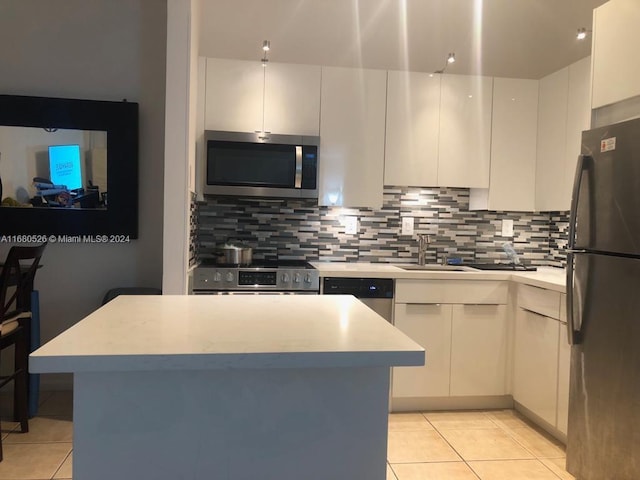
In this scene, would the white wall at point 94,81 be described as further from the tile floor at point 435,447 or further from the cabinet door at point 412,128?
the cabinet door at point 412,128

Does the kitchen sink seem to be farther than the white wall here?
Yes

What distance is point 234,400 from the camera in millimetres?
1149

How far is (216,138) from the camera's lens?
2.98 meters

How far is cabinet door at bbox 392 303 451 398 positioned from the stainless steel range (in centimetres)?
63

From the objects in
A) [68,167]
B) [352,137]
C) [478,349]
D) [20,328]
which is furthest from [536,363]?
[68,167]

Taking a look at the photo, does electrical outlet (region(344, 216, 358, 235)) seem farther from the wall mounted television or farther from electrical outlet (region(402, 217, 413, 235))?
the wall mounted television

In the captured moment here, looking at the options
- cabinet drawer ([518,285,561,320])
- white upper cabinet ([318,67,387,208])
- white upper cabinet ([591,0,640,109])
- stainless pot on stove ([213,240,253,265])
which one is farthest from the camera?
white upper cabinet ([318,67,387,208])

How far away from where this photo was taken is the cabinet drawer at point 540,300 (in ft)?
8.54

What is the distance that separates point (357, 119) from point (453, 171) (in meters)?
0.79

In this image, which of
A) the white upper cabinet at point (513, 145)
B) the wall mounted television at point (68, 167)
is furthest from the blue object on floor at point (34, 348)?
the white upper cabinet at point (513, 145)

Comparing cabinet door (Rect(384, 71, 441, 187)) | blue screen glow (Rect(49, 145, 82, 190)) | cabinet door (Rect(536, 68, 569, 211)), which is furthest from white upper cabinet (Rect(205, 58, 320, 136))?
cabinet door (Rect(536, 68, 569, 211))

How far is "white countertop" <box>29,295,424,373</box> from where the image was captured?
0.96m

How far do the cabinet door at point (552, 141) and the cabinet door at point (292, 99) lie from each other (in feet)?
5.34

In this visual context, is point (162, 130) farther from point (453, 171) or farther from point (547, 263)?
point (547, 263)
